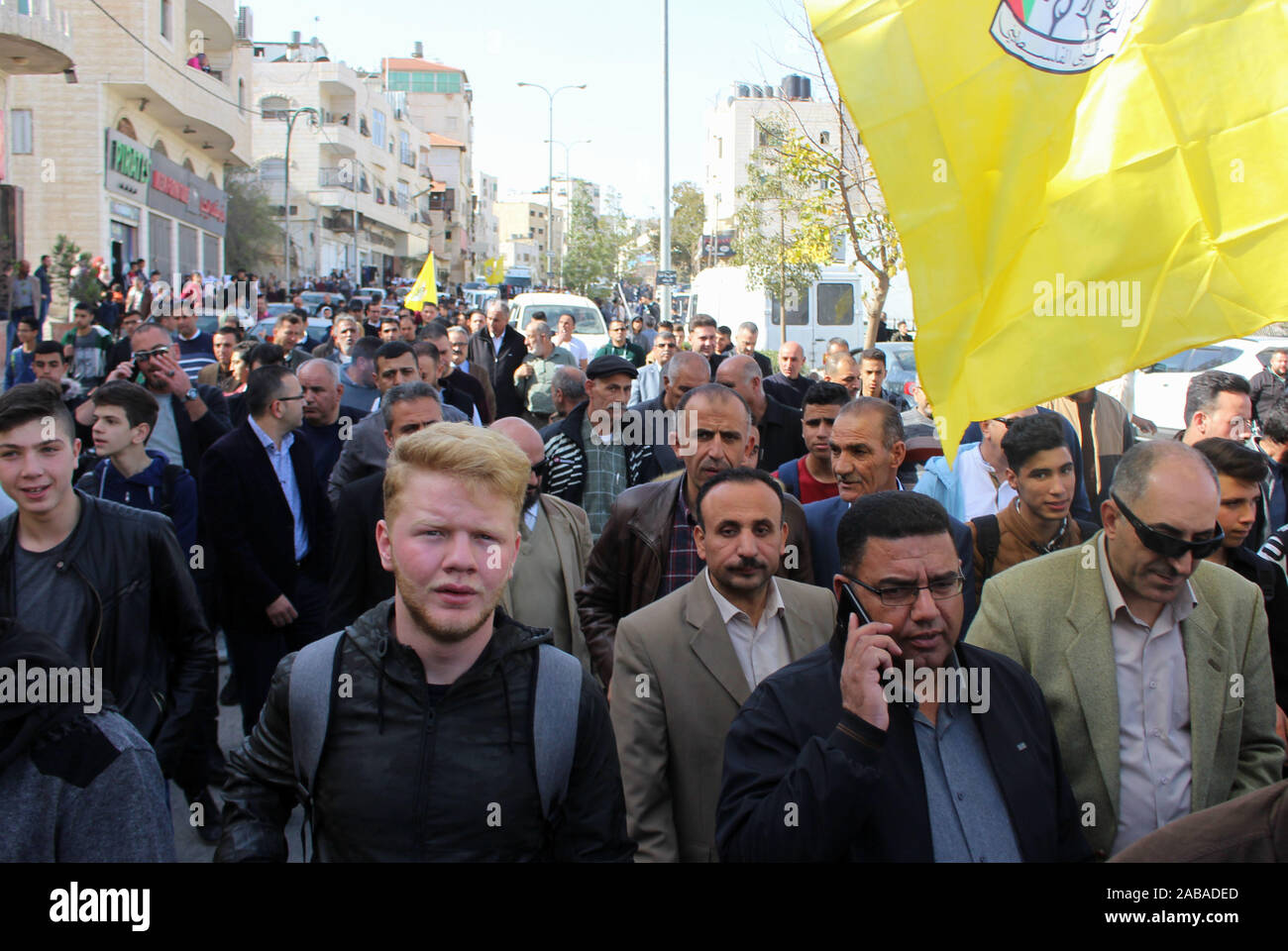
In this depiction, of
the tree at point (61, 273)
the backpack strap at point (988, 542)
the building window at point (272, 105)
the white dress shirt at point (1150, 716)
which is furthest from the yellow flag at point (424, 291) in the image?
the building window at point (272, 105)

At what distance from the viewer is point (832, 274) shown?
22922mm

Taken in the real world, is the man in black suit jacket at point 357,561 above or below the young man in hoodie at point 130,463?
below

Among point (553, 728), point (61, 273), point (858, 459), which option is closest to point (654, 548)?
point (858, 459)

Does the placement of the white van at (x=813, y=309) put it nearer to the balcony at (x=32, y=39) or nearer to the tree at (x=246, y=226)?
the balcony at (x=32, y=39)

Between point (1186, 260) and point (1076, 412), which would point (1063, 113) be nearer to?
point (1186, 260)

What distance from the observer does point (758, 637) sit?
377 cm

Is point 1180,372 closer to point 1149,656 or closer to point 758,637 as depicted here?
point 1149,656

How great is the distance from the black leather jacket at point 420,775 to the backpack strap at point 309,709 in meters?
0.02

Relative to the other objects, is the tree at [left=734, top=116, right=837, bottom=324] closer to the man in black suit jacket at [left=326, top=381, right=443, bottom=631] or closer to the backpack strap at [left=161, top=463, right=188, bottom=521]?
the backpack strap at [left=161, top=463, right=188, bottom=521]

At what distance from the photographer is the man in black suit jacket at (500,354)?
42.5 feet

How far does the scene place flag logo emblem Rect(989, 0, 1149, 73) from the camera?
314cm

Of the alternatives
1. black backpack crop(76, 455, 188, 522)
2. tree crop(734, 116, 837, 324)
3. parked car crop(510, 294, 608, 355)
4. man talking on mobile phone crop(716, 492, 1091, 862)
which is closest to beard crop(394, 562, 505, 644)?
man talking on mobile phone crop(716, 492, 1091, 862)

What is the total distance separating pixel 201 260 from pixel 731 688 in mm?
41544

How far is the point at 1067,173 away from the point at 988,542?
183 cm
